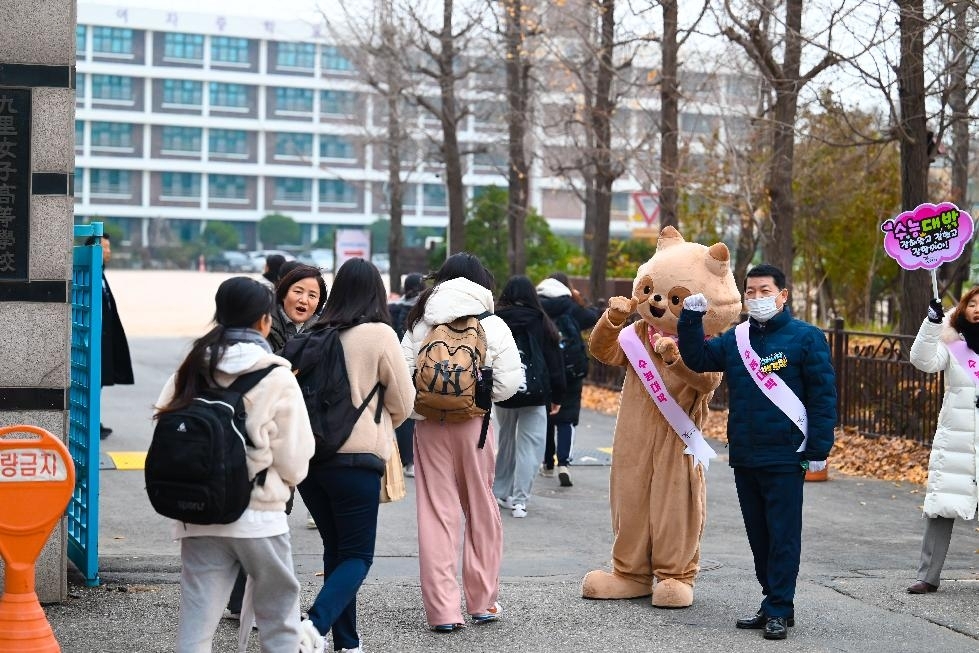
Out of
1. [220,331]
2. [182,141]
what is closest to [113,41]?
[182,141]

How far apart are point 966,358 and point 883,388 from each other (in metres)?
6.56

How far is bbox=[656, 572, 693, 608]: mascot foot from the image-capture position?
23.8 feet

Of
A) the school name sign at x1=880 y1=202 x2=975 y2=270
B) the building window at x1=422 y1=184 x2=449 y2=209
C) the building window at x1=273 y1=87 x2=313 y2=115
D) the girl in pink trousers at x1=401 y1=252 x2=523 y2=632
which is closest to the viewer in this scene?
the girl in pink trousers at x1=401 y1=252 x2=523 y2=632

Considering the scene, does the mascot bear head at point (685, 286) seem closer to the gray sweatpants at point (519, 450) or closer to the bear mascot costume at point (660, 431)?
the bear mascot costume at point (660, 431)

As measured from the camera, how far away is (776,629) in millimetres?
6730

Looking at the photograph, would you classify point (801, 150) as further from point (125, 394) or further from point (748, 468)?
point (748, 468)

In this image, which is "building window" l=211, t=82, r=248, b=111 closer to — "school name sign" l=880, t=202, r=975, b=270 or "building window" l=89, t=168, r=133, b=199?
"building window" l=89, t=168, r=133, b=199

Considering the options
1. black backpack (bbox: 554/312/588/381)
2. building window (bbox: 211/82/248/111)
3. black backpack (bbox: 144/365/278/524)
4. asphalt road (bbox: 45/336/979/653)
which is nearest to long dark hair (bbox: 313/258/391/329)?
black backpack (bbox: 144/365/278/524)

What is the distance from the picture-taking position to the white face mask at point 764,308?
6816 mm

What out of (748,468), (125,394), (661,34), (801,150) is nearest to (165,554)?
(748,468)

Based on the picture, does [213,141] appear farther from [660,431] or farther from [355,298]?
[355,298]

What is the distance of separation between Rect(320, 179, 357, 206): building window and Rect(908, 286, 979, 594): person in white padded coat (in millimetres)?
88002

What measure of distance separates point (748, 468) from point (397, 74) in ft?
71.6

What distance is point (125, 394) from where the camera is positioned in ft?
60.4
